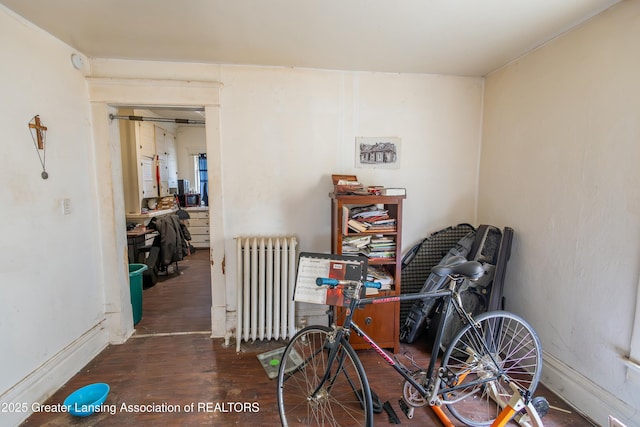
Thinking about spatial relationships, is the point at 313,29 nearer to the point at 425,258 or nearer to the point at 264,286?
the point at 264,286

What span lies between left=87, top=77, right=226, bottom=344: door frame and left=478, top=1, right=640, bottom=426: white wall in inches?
95.1

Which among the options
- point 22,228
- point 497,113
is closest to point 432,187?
point 497,113

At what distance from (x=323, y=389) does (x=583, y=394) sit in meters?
1.56

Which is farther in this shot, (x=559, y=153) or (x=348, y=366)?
(x=348, y=366)

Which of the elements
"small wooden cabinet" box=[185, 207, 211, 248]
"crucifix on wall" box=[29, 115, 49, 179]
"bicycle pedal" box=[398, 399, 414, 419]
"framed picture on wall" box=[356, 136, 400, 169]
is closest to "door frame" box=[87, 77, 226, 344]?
"crucifix on wall" box=[29, 115, 49, 179]

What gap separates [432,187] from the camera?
2.54 m

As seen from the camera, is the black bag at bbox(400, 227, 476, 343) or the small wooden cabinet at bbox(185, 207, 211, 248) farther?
the small wooden cabinet at bbox(185, 207, 211, 248)

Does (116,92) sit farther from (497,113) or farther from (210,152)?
(497,113)

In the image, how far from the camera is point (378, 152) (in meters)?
2.46

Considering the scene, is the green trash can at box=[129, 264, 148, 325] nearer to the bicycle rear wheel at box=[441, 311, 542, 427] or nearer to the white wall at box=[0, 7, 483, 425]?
the white wall at box=[0, 7, 483, 425]

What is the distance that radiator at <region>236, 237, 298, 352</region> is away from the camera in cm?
223

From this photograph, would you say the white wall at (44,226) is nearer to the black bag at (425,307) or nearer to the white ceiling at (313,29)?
the white ceiling at (313,29)

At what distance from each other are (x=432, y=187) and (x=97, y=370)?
308cm

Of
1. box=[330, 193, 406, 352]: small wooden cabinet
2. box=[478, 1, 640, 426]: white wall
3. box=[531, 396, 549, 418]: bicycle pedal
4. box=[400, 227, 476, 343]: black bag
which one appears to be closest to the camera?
box=[531, 396, 549, 418]: bicycle pedal
